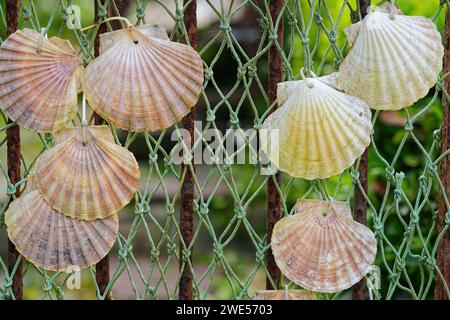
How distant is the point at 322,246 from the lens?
0.93m

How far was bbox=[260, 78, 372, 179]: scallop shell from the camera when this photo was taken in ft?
2.91

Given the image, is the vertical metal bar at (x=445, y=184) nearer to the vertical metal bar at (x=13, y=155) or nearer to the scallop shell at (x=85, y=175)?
the scallop shell at (x=85, y=175)

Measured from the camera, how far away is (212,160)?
96cm

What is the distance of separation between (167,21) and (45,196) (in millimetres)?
1306

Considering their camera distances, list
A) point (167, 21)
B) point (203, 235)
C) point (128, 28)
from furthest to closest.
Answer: point (203, 235)
point (167, 21)
point (128, 28)

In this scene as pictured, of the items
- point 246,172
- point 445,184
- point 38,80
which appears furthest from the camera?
point 246,172

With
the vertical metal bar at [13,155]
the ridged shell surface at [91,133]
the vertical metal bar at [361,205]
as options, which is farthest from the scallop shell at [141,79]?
the vertical metal bar at [361,205]

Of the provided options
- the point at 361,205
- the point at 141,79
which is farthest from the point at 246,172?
the point at 141,79

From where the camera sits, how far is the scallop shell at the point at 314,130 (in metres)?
0.89

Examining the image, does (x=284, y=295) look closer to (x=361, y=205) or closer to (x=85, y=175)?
(x=361, y=205)

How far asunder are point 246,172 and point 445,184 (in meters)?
1.23

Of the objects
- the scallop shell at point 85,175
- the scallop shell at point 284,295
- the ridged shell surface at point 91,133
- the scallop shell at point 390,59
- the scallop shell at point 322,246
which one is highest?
the scallop shell at point 390,59
